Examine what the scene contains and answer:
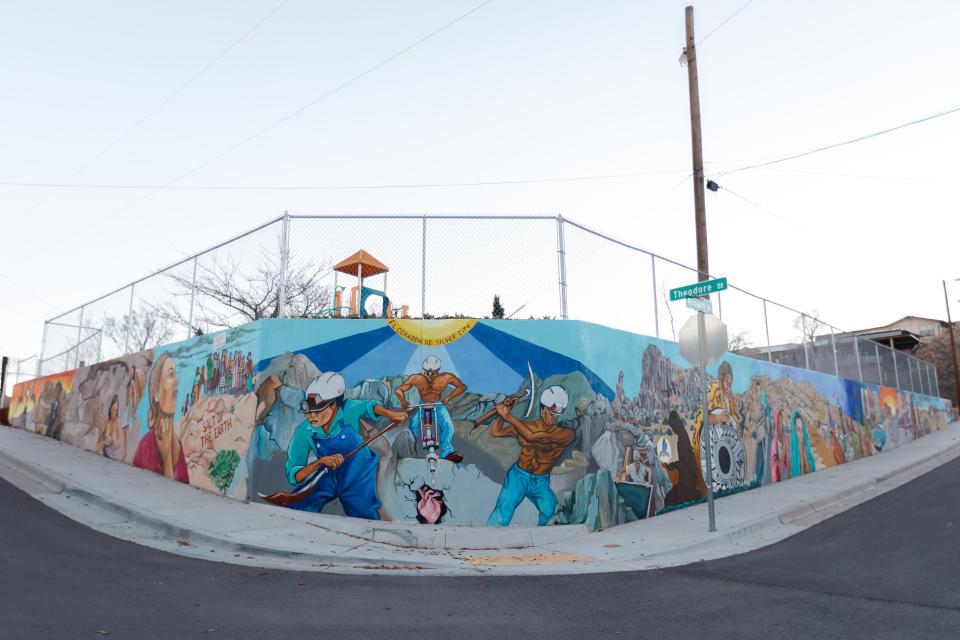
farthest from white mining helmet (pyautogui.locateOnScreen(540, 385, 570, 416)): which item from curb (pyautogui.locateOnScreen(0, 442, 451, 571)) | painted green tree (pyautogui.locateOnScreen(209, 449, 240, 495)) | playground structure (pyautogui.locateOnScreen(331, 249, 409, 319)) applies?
painted green tree (pyautogui.locateOnScreen(209, 449, 240, 495))

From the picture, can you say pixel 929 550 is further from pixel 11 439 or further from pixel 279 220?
pixel 11 439

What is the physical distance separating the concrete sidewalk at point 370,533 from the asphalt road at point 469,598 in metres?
0.60

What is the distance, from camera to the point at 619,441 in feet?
35.8

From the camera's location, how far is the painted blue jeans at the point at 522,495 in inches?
386

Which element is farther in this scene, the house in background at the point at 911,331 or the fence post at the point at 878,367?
the house in background at the point at 911,331

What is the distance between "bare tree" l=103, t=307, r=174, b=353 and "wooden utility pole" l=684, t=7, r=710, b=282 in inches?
462

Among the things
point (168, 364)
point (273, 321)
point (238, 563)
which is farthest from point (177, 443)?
point (238, 563)

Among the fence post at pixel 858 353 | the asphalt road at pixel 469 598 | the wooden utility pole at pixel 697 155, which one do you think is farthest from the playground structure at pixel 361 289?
the fence post at pixel 858 353

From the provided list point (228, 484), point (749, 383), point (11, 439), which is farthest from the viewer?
point (11, 439)

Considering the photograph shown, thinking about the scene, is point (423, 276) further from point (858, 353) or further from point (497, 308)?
point (858, 353)

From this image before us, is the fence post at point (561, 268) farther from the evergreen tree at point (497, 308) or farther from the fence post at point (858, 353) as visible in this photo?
the fence post at point (858, 353)

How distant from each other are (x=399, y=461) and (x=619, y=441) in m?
3.77

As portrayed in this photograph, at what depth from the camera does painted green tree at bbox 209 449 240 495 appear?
10.7 metres

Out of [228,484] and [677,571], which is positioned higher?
[228,484]
